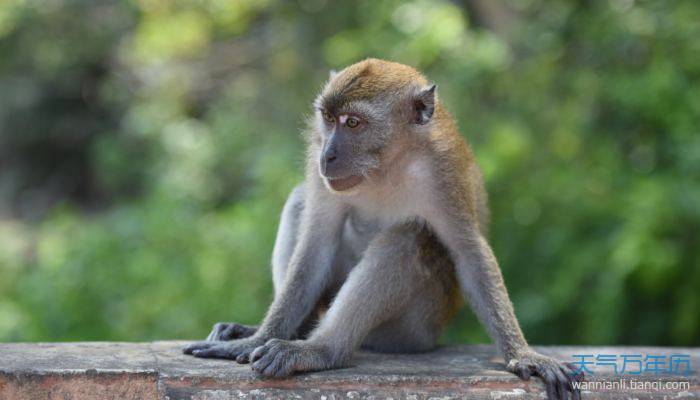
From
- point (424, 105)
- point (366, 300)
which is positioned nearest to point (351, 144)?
point (424, 105)

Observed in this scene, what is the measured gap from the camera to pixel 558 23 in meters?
9.58

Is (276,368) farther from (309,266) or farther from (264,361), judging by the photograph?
(309,266)

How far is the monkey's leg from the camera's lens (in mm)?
4176

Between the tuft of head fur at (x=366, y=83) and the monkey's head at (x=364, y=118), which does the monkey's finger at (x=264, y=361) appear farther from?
the tuft of head fur at (x=366, y=83)

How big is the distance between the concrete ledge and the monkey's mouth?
0.83 m

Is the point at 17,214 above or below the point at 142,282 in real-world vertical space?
above

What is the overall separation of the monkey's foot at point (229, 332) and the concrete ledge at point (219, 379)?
1.18 feet

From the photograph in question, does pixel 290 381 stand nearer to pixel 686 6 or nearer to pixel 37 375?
pixel 37 375

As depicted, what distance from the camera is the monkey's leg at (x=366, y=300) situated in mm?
4176

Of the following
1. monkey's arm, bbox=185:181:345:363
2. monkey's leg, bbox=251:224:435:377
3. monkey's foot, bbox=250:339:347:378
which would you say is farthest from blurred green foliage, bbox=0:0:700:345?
monkey's foot, bbox=250:339:347:378

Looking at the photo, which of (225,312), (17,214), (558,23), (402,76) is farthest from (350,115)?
(17,214)

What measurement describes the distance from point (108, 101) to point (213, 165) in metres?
4.79

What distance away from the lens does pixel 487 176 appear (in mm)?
7762

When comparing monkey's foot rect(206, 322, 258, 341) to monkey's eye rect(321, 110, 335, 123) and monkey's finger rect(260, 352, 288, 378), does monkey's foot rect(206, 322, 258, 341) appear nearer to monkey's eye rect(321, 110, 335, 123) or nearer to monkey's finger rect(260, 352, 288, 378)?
monkey's finger rect(260, 352, 288, 378)
